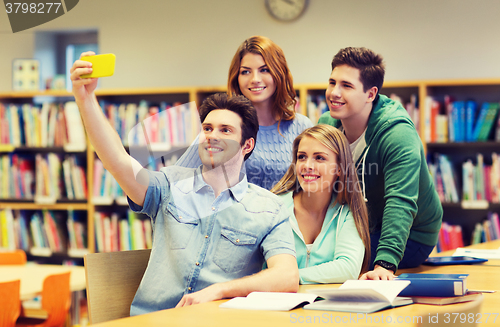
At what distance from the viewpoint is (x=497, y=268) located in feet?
5.83

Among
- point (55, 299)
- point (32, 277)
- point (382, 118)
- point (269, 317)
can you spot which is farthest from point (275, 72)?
point (32, 277)

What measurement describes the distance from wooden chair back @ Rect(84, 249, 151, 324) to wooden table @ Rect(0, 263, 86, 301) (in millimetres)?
1030

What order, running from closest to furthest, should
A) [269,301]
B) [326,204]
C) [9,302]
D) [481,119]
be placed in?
[269,301], [326,204], [9,302], [481,119]

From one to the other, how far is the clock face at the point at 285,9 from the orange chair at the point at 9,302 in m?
2.73

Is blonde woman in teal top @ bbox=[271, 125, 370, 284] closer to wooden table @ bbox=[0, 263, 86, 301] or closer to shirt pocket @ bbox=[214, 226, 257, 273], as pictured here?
shirt pocket @ bbox=[214, 226, 257, 273]

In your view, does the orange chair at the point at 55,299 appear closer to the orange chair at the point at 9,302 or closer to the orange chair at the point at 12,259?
the orange chair at the point at 9,302

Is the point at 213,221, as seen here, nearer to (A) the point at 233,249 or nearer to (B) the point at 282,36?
(A) the point at 233,249

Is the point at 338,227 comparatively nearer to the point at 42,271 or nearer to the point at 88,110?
the point at 88,110

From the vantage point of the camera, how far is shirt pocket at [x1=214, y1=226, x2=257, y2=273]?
1.38m

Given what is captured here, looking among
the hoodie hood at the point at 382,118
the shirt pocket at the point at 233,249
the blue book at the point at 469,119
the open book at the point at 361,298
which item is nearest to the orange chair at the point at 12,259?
the shirt pocket at the point at 233,249

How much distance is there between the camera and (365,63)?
5.99 ft

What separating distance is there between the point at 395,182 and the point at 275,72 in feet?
2.18

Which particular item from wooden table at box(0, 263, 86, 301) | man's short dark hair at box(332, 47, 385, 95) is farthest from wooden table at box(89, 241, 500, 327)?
wooden table at box(0, 263, 86, 301)

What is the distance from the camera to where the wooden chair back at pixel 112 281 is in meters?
1.35
